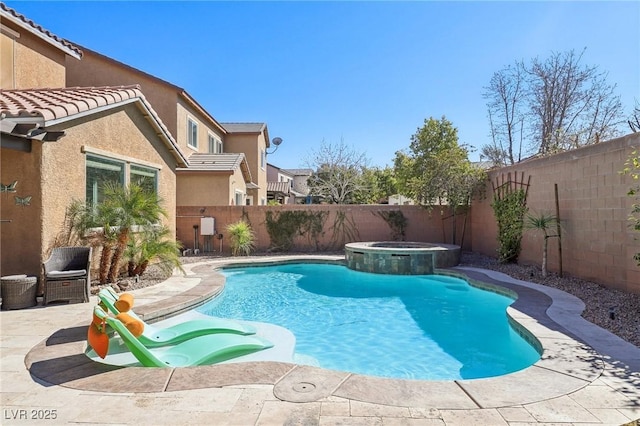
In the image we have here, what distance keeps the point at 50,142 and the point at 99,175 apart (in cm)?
212

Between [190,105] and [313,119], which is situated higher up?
[313,119]

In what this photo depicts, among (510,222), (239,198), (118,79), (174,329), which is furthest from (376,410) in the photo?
(118,79)

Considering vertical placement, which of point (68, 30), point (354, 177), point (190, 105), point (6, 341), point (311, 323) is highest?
point (68, 30)

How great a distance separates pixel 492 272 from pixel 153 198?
11.4m

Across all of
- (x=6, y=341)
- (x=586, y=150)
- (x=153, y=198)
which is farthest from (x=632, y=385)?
(x=153, y=198)

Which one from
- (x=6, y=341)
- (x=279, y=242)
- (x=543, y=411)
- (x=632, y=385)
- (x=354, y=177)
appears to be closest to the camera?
(x=543, y=411)

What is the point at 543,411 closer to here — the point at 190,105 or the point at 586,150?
the point at 586,150

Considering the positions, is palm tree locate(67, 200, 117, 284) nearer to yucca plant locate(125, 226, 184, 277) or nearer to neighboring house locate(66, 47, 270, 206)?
yucca plant locate(125, 226, 184, 277)

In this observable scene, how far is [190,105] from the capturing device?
20.6 metres

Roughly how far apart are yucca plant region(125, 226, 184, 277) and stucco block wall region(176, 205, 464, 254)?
746 centimetres

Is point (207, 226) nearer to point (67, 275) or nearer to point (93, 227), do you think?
point (93, 227)

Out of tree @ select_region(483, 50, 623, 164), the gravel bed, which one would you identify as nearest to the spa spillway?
the gravel bed

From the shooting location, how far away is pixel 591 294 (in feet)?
29.1

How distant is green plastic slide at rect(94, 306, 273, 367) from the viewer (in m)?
5.15
